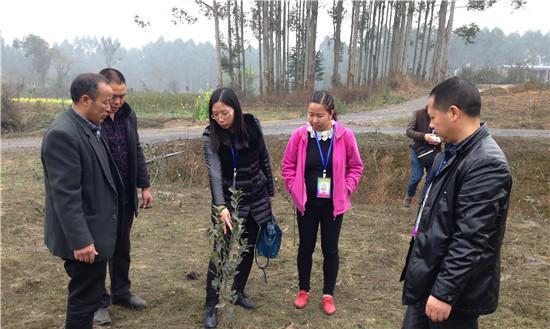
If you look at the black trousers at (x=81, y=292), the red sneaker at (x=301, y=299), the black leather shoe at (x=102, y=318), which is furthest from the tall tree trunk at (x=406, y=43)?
the black trousers at (x=81, y=292)

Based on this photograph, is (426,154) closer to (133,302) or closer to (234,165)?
(234,165)

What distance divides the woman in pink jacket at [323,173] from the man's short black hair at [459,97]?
1.16 meters

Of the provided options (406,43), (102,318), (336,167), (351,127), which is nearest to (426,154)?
(336,167)

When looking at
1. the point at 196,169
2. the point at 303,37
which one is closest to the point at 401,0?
the point at 303,37

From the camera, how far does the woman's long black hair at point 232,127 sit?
2.75 meters

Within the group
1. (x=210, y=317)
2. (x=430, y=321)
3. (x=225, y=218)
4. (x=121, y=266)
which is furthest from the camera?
(x=121, y=266)

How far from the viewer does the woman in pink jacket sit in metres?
3.02

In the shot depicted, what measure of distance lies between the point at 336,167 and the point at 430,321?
1320 mm

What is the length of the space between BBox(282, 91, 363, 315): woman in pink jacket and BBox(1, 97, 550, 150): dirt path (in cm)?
711

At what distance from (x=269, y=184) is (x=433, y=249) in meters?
1.54

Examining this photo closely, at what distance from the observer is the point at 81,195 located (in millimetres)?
2264

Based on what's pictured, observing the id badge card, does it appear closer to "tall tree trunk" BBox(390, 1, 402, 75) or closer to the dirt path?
the dirt path

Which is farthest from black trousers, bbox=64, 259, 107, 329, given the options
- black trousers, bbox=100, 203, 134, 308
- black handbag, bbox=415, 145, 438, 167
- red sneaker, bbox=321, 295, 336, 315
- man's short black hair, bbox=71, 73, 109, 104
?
black handbag, bbox=415, 145, 438, 167

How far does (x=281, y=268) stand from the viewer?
4.17 meters
